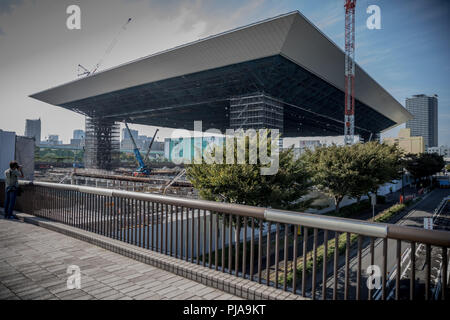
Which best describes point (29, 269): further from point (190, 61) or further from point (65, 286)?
point (190, 61)

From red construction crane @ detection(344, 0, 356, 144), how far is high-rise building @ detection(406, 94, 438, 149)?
167 meters

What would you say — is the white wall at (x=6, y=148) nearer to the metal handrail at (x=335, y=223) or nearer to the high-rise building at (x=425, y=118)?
the metal handrail at (x=335, y=223)

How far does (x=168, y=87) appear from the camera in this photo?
42.0 metres

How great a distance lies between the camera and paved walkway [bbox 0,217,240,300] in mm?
3125

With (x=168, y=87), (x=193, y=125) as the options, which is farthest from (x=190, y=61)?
(x=193, y=125)

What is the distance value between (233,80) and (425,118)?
213118mm

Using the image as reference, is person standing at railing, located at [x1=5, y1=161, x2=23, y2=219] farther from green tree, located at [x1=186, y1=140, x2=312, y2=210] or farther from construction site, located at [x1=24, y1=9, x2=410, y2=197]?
construction site, located at [x1=24, y1=9, x2=410, y2=197]

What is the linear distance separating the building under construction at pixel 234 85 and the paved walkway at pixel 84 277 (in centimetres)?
2780

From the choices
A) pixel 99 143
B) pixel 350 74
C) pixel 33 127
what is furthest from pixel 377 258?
pixel 33 127

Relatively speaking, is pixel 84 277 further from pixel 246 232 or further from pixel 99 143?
pixel 99 143

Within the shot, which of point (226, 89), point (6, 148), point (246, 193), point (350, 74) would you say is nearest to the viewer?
point (6, 148)

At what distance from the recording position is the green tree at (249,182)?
12.2 metres

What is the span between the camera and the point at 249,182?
12391 millimetres

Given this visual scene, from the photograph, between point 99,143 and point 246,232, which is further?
point 99,143
